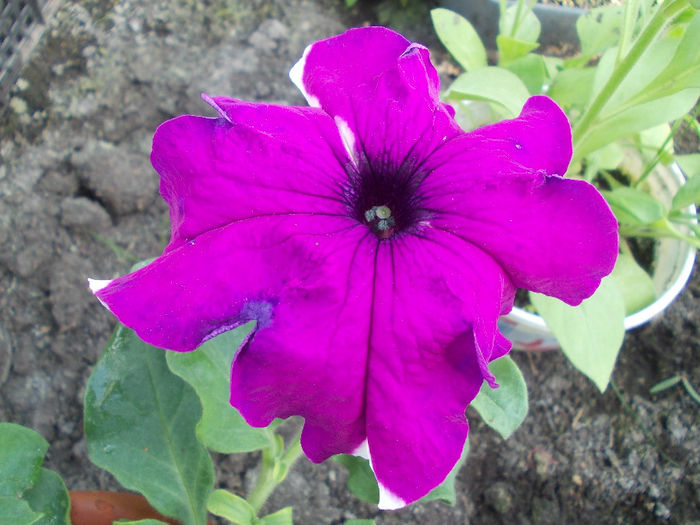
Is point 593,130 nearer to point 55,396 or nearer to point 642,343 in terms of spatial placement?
point 642,343

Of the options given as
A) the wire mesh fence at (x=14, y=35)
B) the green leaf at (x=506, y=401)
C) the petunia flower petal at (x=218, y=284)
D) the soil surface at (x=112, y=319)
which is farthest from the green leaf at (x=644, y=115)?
the wire mesh fence at (x=14, y=35)

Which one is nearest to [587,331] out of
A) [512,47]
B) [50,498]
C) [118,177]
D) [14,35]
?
[512,47]

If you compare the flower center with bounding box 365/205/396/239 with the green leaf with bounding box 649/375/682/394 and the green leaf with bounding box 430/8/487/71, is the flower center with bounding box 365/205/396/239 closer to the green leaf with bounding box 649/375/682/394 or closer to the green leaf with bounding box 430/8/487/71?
the green leaf with bounding box 430/8/487/71

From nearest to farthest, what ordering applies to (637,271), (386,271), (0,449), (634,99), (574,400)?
(386,271) → (0,449) → (634,99) → (637,271) → (574,400)

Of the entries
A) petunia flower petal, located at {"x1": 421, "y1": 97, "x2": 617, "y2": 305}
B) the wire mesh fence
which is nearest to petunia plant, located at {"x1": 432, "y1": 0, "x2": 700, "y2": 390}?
petunia flower petal, located at {"x1": 421, "y1": 97, "x2": 617, "y2": 305}

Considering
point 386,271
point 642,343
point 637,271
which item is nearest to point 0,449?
point 386,271

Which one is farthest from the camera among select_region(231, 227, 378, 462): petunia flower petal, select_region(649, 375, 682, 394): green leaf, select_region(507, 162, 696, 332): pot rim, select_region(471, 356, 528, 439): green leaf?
select_region(649, 375, 682, 394): green leaf

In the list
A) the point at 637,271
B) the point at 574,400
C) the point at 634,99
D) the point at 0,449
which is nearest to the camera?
the point at 0,449
